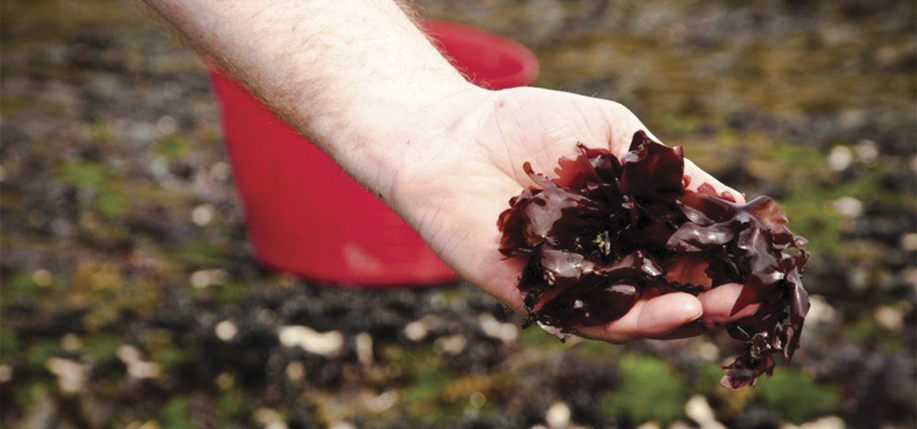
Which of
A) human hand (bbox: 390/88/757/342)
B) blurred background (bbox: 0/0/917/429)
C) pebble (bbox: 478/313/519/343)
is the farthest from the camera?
pebble (bbox: 478/313/519/343)

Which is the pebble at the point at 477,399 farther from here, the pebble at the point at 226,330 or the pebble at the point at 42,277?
the pebble at the point at 42,277

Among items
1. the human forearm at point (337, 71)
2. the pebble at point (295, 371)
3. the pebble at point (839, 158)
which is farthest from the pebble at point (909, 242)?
the human forearm at point (337, 71)

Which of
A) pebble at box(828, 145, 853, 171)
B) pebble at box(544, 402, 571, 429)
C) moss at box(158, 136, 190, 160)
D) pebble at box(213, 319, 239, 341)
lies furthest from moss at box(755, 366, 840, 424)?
moss at box(158, 136, 190, 160)

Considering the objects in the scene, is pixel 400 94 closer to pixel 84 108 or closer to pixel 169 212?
pixel 169 212

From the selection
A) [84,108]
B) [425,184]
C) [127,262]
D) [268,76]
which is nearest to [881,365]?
[425,184]

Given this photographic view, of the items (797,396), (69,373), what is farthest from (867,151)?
(69,373)

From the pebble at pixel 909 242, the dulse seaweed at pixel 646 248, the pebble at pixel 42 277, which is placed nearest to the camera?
the dulse seaweed at pixel 646 248

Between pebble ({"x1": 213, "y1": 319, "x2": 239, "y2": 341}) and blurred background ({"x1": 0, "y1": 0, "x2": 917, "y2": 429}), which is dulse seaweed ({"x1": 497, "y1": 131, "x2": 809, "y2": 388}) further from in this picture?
pebble ({"x1": 213, "y1": 319, "x2": 239, "y2": 341})

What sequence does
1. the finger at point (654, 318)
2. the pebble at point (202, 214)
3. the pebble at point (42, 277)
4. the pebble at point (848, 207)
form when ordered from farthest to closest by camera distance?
the pebble at point (202, 214)
the pebble at point (848, 207)
the pebble at point (42, 277)
the finger at point (654, 318)
